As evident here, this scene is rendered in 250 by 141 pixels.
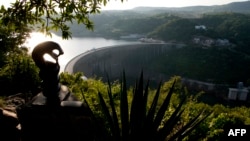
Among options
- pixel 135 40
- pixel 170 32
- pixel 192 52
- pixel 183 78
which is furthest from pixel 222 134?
pixel 135 40

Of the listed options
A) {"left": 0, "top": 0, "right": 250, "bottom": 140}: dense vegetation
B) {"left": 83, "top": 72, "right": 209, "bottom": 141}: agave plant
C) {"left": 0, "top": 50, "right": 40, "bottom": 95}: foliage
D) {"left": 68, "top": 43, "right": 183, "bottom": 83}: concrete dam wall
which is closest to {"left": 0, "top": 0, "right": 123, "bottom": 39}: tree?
{"left": 0, "top": 0, "right": 250, "bottom": 140}: dense vegetation

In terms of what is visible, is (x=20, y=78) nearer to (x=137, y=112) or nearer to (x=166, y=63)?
(x=137, y=112)

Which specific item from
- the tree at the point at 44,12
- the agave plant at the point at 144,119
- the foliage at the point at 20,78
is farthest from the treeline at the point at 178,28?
the agave plant at the point at 144,119

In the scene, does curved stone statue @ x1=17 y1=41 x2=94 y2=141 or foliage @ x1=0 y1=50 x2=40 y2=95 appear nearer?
curved stone statue @ x1=17 y1=41 x2=94 y2=141

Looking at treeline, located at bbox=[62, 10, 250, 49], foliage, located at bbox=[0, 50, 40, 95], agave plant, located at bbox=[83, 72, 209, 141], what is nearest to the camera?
agave plant, located at bbox=[83, 72, 209, 141]

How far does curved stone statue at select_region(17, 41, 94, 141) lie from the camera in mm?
3309

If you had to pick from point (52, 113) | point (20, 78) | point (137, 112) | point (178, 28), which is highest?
point (137, 112)

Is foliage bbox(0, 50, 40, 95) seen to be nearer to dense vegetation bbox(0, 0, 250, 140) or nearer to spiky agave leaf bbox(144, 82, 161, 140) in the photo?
dense vegetation bbox(0, 0, 250, 140)

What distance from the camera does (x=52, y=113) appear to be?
10.8 ft

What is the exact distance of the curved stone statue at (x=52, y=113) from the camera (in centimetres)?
331

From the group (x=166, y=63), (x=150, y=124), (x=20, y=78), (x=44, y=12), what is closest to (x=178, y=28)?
(x=166, y=63)

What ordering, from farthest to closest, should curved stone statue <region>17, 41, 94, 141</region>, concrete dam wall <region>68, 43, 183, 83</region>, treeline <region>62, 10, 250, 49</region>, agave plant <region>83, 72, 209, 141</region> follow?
treeline <region>62, 10, 250, 49</region>
concrete dam wall <region>68, 43, 183, 83</region>
curved stone statue <region>17, 41, 94, 141</region>
agave plant <region>83, 72, 209, 141</region>

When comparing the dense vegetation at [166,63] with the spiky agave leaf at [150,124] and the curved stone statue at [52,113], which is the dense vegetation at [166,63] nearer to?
the spiky agave leaf at [150,124]

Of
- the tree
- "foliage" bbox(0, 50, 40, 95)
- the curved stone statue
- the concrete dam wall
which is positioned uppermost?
the tree
